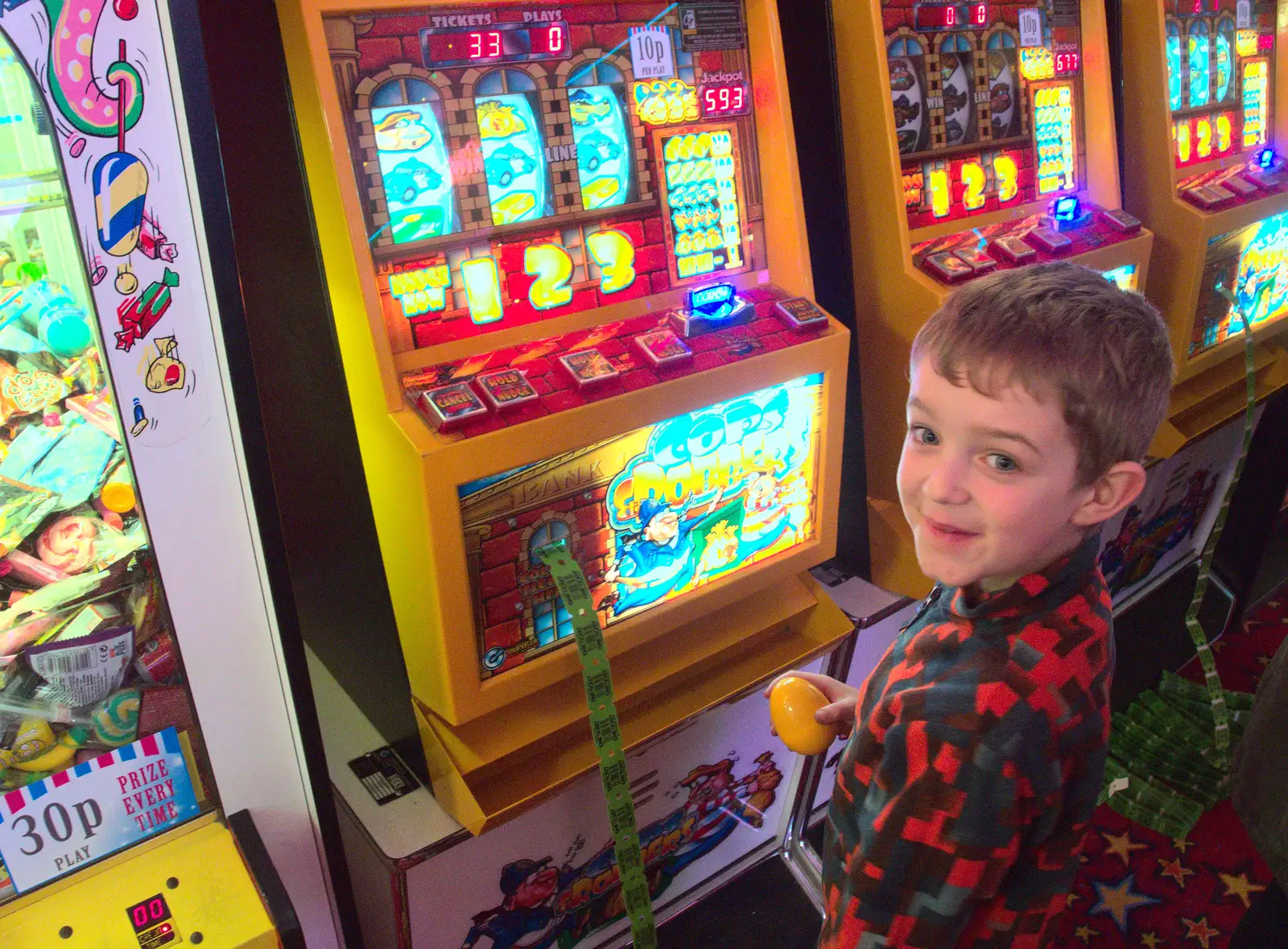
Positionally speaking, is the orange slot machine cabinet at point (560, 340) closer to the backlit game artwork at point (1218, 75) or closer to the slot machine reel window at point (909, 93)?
the slot machine reel window at point (909, 93)

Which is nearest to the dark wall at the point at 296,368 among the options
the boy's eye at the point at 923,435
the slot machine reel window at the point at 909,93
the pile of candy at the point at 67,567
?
the pile of candy at the point at 67,567

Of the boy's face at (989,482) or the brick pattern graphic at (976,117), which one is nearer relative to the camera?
the boy's face at (989,482)

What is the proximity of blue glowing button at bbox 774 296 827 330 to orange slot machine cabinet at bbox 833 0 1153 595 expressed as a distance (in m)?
0.35

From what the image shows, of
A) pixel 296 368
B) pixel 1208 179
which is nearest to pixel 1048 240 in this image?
pixel 1208 179

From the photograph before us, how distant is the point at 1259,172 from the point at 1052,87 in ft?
2.64

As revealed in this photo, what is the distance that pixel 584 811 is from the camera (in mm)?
1928

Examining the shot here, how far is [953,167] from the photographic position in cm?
219

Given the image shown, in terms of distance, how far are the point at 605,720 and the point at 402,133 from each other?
983mm

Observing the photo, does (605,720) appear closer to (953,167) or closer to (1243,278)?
(953,167)

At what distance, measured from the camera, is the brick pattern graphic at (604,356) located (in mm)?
1427

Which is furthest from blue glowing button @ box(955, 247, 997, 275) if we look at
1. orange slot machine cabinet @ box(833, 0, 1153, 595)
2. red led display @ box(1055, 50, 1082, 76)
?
red led display @ box(1055, 50, 1082, 76)

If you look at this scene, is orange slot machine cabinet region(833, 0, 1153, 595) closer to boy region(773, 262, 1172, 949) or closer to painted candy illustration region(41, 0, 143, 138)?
boy region(773, 262, 1172, 949)

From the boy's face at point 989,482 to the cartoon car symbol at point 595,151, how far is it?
70cm

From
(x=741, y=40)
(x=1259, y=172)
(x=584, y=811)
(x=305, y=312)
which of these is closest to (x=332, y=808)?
(x=584, y=811)
